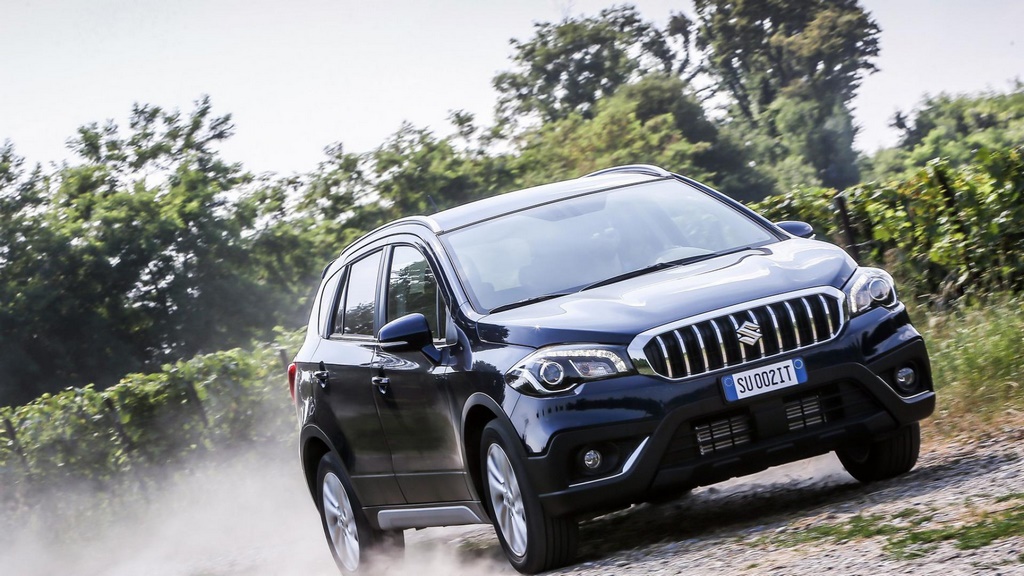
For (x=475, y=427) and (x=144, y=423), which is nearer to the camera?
(x=475, y=427)

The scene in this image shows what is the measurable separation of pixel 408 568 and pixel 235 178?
4902cm

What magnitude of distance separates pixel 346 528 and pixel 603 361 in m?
3.08

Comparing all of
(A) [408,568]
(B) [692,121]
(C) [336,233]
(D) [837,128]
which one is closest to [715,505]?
(A) [408,568]

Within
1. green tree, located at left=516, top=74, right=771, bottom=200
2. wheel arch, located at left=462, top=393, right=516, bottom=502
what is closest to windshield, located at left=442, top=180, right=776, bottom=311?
wheel arch, located at left=462, top=393, right=516, bottom=502

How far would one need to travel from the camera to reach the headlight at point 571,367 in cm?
605

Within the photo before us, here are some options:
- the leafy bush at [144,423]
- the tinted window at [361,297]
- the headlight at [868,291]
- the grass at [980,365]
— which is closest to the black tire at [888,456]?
the headlight at [868,291]

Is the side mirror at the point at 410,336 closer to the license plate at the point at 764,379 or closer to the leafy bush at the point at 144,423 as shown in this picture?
the license plate at the point at 764,379

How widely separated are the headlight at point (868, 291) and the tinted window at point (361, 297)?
263 cm

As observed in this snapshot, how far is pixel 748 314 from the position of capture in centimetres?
615

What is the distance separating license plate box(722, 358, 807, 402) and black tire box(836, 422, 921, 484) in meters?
0.83

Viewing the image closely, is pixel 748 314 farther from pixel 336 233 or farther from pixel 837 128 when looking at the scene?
pixel 837 128

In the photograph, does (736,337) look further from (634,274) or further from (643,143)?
(643,143)

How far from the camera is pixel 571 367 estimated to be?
19.9 feet

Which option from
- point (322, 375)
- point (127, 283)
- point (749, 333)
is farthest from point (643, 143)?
point (749, 333)
